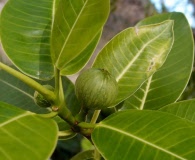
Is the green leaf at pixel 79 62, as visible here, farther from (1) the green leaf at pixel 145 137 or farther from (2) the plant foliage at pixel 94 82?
(1) the green leaf at pixel 145 137

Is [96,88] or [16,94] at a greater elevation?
[96,88]

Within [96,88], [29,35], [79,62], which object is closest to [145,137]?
[96,88]

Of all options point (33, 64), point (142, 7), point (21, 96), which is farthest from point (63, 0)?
point (142, 7)

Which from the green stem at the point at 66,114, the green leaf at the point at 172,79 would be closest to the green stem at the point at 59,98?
the green stem at the point at 66,114

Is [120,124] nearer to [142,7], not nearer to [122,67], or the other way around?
[122,67]

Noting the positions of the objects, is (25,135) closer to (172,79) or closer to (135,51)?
(135,51)
